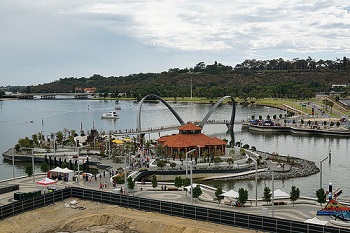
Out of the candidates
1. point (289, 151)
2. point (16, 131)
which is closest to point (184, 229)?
point (289, 151)

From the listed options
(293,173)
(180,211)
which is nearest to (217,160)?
(293,173)

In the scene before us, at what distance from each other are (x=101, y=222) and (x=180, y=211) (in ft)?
18.7

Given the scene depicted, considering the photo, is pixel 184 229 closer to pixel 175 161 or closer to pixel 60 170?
pixel 60 170

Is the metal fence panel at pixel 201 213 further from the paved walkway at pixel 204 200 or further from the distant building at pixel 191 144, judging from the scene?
the distant building at pixel 191 144

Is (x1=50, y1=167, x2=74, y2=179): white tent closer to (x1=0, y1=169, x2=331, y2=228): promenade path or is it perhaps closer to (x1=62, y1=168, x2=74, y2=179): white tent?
(x1=62, y1=168, x2=74, y2=179): white tent

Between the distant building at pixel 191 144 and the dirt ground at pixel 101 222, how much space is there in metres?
27.0

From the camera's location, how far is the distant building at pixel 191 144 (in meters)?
62.8

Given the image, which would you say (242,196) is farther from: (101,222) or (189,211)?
(101,222)

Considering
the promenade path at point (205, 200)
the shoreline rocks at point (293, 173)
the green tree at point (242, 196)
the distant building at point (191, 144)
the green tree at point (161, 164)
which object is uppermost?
the distant building at point (191, 144)

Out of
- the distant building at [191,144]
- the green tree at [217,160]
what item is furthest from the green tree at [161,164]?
the green tree at [217,160]

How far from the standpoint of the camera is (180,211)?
33.8 m

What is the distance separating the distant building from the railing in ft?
81.1

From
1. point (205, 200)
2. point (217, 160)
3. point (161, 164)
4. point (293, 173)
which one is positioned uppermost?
point (217, 160)

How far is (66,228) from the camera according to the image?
1280 inches
